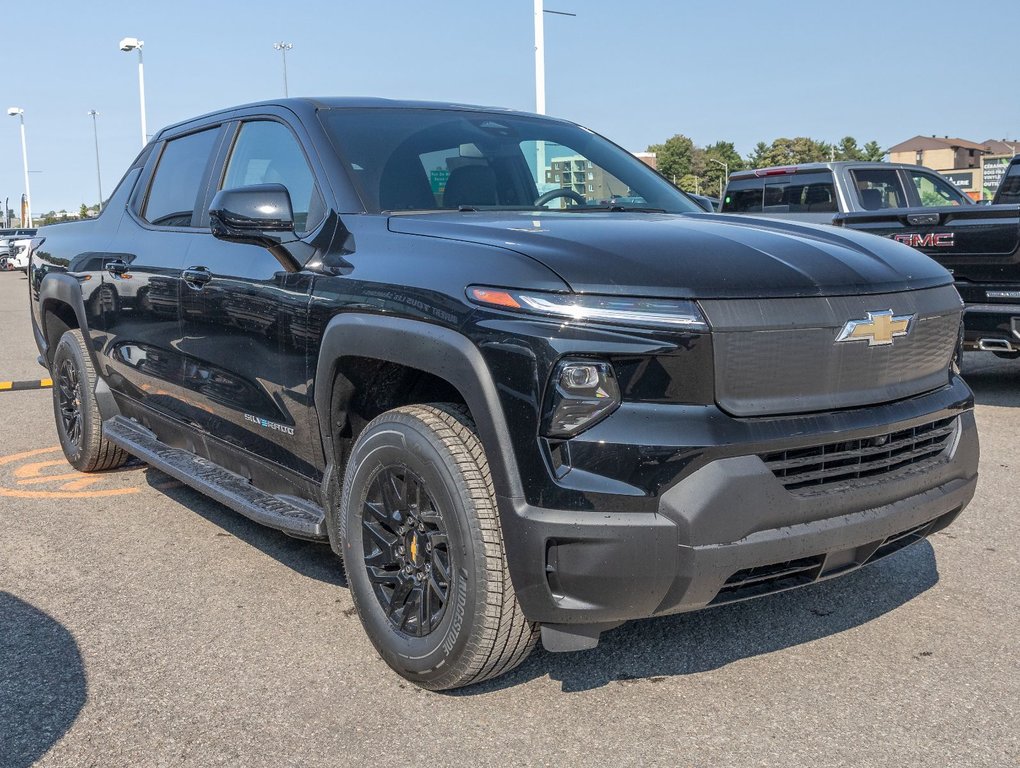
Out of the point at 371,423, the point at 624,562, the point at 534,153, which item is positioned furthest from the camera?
the point at 534,153

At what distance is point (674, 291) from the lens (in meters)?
2.65

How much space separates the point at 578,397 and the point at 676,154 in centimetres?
14180

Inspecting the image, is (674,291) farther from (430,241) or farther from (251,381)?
(251,381)

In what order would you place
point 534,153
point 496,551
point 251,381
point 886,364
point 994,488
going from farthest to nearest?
point 994,488, point 534,153, point 251,381, point 886,364, point 496,551

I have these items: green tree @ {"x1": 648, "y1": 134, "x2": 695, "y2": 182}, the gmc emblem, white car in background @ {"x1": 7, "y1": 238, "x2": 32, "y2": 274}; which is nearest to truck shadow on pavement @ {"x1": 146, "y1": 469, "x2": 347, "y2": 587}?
the gmc emblem

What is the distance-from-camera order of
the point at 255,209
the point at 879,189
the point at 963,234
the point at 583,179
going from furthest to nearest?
the point at 879,189, the point at 963,234, the point at 583,179, the point at 255,209

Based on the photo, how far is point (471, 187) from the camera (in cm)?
385

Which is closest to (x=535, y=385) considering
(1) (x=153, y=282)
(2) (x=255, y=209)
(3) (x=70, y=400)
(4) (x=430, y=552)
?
(4) (x=430, y=552)

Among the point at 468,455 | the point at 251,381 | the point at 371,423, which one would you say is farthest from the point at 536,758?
the point at 251,381

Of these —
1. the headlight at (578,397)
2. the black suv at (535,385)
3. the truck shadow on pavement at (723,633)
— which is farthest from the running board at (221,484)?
the headlight at (578,397)

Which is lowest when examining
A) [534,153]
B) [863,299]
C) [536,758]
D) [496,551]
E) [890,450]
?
[536,758]

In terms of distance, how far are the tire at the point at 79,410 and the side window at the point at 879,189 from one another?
8440 mm

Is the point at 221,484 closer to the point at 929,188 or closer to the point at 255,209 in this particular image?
the point at 255,209

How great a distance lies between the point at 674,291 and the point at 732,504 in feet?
1.80
